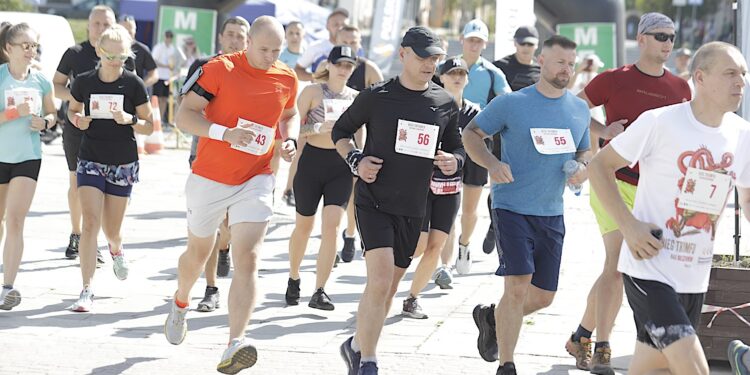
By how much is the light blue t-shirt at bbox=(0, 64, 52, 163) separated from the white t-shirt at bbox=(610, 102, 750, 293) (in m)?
4.76

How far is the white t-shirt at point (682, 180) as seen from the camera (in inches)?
196

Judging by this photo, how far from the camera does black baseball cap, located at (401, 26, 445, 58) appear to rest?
6418mm

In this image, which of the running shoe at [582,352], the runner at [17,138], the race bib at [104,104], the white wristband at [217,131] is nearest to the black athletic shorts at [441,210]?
the running shoe at [582,352]

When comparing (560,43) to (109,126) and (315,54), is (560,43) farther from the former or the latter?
(315,54)

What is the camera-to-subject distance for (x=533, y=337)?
25.6ft

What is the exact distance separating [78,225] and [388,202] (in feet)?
15.0

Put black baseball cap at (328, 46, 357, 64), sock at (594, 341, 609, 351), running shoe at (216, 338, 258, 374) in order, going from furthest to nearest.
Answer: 1. black baseball cap at (328, 46, 357, 64)
2. sock at (594, 341, 609, 351)
3. running shoe at (216, 338, 258, 374)

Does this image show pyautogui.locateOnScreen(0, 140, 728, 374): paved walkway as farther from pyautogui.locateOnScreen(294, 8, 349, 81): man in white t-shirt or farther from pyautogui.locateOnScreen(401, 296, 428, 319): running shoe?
pyautogui.locateOnScreen(294, 8, 349, 81): man in white t-shirt

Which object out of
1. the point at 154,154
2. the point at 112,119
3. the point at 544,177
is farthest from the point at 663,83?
the point at 154,154

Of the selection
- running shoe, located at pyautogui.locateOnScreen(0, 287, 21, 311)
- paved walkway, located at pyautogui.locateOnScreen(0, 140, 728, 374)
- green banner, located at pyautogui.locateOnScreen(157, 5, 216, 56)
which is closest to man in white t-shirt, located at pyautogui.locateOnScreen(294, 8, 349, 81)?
paved walkway, located at pyautogui.locateOnScreen(0, 140, 728, 374)

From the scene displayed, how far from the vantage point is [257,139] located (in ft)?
22.0

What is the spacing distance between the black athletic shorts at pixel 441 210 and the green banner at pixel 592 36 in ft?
40.5

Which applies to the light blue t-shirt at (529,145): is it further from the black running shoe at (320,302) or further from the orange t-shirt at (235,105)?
the black running shoe at (320,302)

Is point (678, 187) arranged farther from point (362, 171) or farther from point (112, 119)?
point (112, 119)
